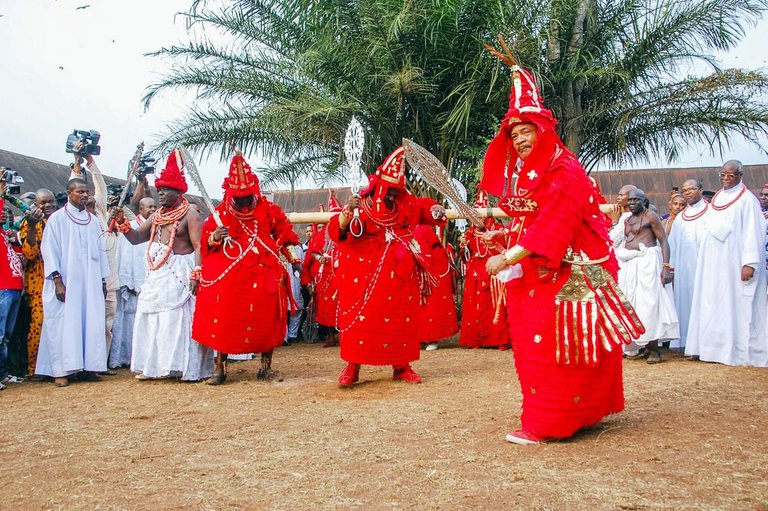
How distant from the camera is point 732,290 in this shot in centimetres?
744

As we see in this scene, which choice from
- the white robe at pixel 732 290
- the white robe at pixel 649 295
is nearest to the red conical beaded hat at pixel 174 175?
the white robe at pixel 649 295

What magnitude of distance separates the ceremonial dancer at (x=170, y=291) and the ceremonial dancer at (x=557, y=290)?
386 centimetres

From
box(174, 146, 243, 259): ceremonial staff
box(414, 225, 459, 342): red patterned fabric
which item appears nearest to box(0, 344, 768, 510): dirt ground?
box(174, 146, 243, 259): ceremonial staff

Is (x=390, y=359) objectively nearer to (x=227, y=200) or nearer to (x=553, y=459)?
(x=227, y=200)

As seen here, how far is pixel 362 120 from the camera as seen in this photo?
11797mm

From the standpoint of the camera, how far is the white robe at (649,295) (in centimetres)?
774

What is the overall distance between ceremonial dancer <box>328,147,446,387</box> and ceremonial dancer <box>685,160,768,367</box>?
10.7ft

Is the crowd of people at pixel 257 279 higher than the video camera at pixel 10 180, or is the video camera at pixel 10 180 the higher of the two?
the video camera at pixel 10 180

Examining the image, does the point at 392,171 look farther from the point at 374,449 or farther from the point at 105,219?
the point at 105,219

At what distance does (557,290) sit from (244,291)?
3541mm

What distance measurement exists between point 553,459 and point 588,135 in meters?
8.98

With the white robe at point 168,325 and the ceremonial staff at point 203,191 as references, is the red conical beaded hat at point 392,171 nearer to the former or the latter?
the ceremonial staff at point 203,191

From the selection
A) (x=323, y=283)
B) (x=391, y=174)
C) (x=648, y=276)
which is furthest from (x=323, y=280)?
(x=648, y=276)

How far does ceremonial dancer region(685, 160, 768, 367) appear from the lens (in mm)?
7289
